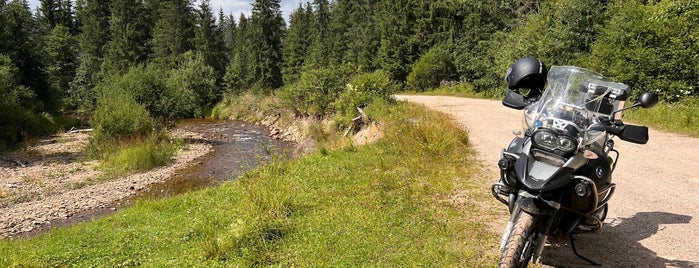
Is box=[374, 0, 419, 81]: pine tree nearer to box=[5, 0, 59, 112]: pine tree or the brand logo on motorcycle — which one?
Result: box=[5, 0, 59, 112]: pine tree

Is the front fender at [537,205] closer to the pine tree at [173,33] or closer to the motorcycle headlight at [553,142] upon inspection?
the motorcycle headlight at [553,142]

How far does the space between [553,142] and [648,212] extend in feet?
10.2

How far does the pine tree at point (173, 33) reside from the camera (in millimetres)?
48531

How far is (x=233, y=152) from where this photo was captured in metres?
19.5

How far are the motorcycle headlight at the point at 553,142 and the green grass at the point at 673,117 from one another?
9289 mm

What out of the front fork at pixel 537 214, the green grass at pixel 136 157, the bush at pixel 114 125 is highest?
the front fork at pixel 537 214

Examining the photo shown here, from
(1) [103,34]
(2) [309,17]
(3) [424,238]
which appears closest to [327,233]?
(3) [424,238]

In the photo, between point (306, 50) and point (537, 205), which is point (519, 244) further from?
point (306, 50)

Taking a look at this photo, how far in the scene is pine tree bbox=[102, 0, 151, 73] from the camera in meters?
48.9

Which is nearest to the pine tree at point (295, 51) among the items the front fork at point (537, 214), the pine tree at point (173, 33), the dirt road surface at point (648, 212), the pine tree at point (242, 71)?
the pine tree at point (242, 71)

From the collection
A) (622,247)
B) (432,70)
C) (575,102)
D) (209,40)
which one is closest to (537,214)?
(575,102)

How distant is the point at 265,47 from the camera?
44594mm

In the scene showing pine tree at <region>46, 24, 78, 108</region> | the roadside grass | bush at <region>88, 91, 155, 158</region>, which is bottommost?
bush at <region>88, 91, 155, 158</region>

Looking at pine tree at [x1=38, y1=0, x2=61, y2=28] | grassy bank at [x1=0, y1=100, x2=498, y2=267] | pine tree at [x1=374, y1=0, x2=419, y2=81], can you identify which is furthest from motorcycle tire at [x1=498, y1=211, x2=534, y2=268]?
pine tree at [x1=38, y1=0, x2=61, y2=28]
